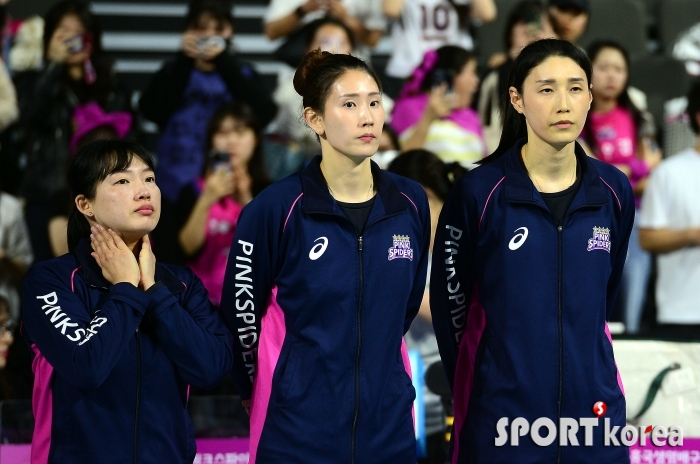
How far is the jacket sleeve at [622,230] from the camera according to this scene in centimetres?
373

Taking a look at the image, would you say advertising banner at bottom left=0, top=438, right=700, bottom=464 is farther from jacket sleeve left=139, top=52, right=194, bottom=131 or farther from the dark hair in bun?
jacket sleeve left=139, top=52, right=194, bottom=131

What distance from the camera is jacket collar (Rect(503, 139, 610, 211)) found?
3605 mm

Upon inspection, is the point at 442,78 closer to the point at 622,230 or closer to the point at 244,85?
the point at 244,85

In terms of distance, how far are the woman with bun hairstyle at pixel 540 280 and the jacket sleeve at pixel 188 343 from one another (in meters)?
0.81

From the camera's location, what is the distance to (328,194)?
11.6 ft

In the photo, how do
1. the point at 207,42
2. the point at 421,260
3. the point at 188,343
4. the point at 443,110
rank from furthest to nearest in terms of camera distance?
1. the point at 207,42
2. the point at 443,110
3. the point at 421,260
4. the point at 188,343

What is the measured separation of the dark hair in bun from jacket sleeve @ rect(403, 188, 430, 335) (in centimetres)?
39

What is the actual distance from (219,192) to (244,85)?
102 centimetres

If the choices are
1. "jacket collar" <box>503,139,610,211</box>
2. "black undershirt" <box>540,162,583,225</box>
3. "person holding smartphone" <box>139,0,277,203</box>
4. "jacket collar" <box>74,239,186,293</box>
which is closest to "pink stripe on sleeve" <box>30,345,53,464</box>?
"jacket collar" <box>74,239,186,293</box>

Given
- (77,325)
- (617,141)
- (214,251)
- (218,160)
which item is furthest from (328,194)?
(617,141)

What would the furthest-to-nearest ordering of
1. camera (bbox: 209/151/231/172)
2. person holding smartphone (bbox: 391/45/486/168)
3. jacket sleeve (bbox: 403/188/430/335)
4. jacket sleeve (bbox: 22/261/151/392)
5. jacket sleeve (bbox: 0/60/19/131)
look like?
jacket sleeve (bbox: 0/60/19/131)
person holding smartphone (bbox: 391/45/486/168)
camera (bbox: 209/151/231/172)
jacket sleeve (bbox: 403/188/430/335)
jacket sleeve (bbox: 22/261/151/392)

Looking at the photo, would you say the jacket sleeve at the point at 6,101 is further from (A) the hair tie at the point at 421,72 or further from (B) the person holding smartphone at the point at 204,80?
(A) the hair tie at the point at 421,72

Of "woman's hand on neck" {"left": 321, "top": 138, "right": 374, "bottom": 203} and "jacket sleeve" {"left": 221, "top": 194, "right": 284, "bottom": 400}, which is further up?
"woman's hand on neck" {"left": 321, "top": 138, "right": 374, "bottom": 203}

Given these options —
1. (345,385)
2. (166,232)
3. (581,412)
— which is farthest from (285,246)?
(166,232)
